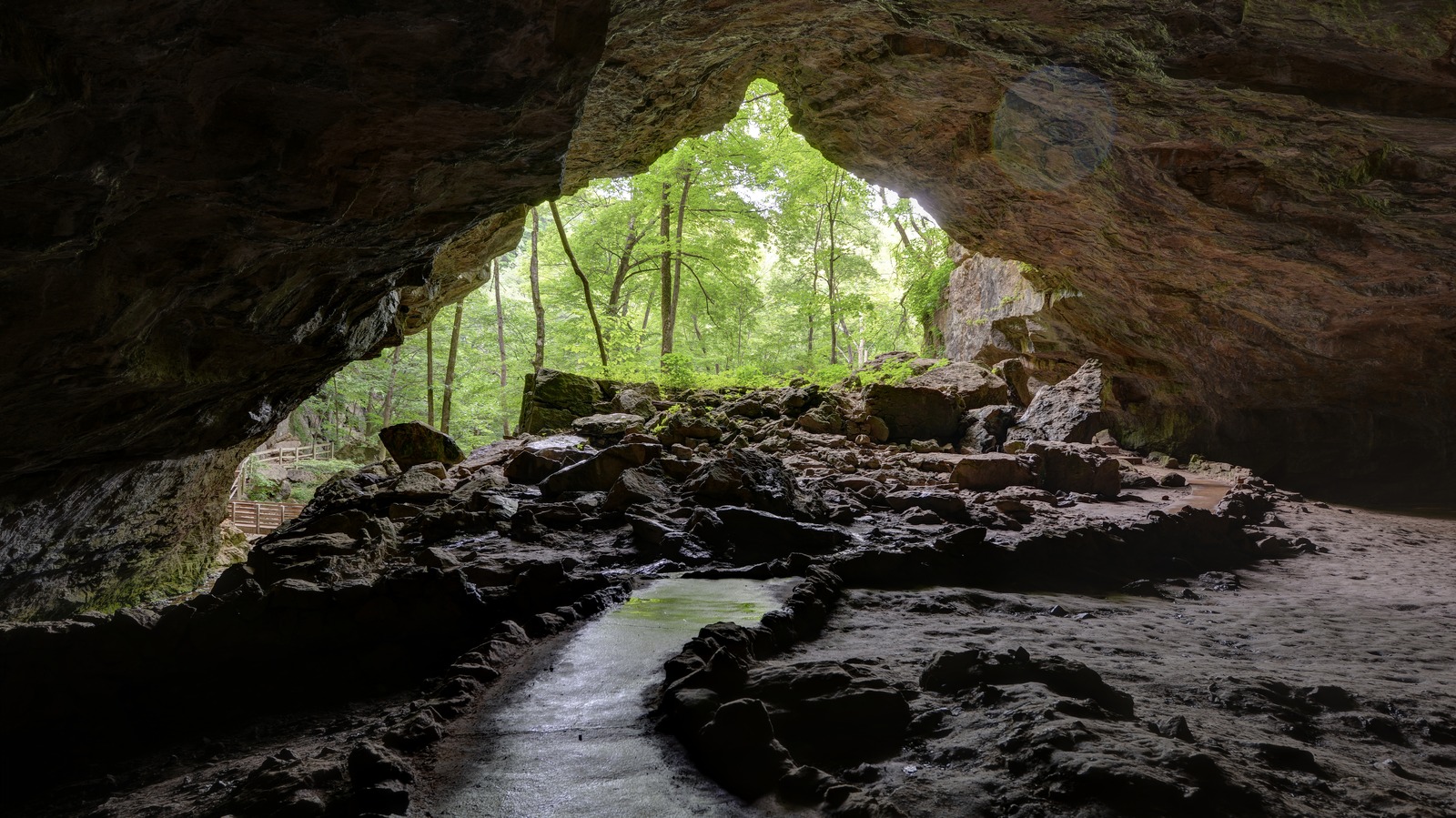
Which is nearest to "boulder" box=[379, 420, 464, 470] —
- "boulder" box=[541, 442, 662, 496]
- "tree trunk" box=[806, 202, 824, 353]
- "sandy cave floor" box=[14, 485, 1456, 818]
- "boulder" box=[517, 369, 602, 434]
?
"boulder" box=[517, 369, 602, 434]

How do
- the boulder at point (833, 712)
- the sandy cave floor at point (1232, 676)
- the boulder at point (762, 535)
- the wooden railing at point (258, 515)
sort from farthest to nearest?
the wooden railing at point (258, 515)
the boulder at point (762, 535)
the boulder at point (833, 712)
the sandy cave floor at point (1232, 676)

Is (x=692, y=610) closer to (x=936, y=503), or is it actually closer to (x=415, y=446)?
(x=936, y=503)

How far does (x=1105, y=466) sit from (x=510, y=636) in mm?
7793

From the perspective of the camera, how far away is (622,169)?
31.0ft

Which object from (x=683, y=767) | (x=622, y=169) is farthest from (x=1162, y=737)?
(x=622, y=169)

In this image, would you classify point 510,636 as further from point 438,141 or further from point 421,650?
point 438,141

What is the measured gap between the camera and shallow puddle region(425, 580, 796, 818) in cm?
242

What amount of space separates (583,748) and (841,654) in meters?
1.51

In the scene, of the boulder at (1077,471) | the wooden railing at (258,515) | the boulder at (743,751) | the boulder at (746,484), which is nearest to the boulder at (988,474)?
the boulder at (1077,471)

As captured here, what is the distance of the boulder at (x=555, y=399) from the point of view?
13.9m

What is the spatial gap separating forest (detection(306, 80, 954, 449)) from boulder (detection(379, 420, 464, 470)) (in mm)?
3177

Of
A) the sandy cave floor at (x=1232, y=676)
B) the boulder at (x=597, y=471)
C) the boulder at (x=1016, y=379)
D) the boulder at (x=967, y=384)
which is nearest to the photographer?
the sandy cave floor at (x=1232, y=676)

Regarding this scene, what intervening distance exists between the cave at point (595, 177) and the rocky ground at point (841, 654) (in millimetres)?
284

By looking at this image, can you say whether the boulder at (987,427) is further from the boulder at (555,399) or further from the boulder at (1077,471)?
the boulder at (555,399)
